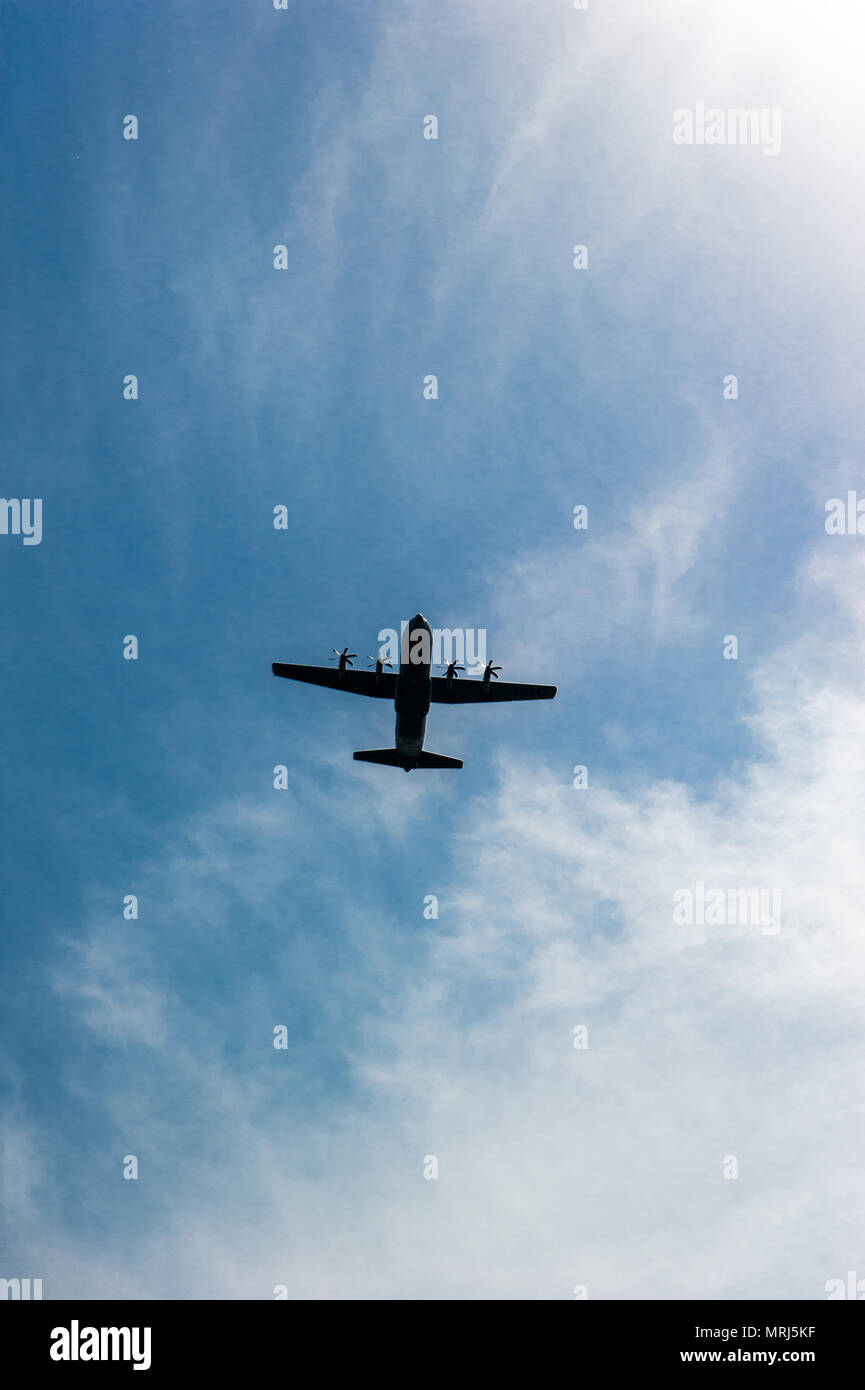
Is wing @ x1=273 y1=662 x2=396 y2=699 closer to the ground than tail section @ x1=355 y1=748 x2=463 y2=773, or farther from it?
farther from it

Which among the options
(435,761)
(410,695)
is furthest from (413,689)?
(435,761)

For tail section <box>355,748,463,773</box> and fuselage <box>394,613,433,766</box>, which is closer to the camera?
fuselage <box>394,613,433,766</box>

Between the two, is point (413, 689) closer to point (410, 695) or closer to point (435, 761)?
point (410, 695)

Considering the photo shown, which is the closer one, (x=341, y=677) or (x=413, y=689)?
(x=413, y=689)

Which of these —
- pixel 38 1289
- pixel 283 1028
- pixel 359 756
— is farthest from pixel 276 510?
pixel 38 1289

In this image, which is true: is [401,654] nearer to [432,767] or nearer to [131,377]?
[432,767]
